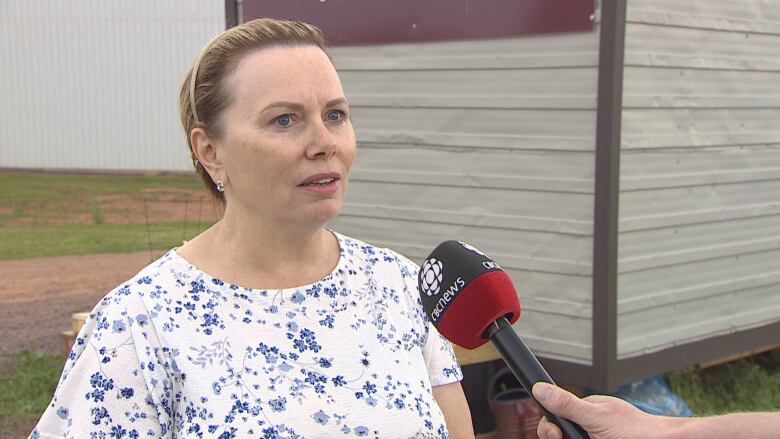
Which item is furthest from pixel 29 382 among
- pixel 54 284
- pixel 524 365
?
pixel 524 365

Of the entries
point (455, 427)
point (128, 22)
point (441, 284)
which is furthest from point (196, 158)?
point (128, 22)

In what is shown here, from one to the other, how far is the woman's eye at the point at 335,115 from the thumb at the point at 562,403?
107 centimetres

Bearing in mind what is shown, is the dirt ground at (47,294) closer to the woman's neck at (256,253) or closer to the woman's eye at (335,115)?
the woman's neck at (256,253)

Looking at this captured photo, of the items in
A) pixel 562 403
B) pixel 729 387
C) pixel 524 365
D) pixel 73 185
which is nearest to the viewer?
→ pixel 562 403

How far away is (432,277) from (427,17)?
3.67 metres

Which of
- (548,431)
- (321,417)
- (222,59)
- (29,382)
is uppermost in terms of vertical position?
(222,59)

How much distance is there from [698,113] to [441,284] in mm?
3651

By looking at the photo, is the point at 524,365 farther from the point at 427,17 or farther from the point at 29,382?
the point at 29,382

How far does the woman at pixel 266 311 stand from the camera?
7.02 ft

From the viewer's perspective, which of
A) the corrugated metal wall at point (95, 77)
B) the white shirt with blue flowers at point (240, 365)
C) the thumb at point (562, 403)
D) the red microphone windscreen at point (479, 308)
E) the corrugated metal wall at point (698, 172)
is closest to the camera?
the thumb at point (562, 403)

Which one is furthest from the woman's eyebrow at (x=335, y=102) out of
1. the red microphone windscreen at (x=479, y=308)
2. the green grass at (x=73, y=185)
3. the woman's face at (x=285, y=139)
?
the green grass at (x=73, y=185)

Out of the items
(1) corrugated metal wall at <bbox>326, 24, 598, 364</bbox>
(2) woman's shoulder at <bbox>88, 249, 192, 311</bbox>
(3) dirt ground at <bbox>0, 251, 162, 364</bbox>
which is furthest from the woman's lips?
(3) dirt ground at <bbox>0, 251, 162, 364</bbox>

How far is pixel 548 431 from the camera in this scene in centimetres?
163

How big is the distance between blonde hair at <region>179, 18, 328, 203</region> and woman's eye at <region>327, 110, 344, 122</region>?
19 cm
